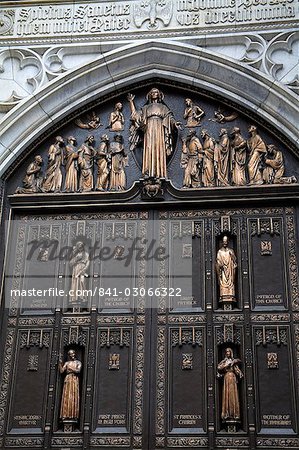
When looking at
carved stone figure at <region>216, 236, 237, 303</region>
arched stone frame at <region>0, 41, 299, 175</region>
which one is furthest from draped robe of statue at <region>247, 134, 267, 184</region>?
carved stone figure at <region>216, 236, 237, 303</region>

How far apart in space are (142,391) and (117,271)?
168cm

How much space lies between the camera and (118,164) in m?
10.0

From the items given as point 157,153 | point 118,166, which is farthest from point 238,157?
point 118,166

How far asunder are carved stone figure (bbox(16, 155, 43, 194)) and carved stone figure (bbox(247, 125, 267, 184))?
3.06 m

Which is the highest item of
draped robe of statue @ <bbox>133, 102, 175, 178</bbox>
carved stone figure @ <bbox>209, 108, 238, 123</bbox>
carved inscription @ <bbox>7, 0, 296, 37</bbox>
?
carved inscription @ <bbox>7, 0, 296, 37</bbox>

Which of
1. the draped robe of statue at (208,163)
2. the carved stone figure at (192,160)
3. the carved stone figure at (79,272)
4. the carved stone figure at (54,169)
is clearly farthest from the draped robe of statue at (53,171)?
the draped robe of statue at (208,163)

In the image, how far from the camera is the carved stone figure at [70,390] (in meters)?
8.68

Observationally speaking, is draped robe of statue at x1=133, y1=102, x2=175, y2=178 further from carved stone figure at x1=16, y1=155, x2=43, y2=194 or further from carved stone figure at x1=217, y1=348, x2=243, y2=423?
carved stone figure at x1=217, y1=348, x2=243, y2=423

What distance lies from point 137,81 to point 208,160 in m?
1.72

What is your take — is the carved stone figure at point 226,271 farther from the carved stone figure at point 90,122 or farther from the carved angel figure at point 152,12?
the carved angel figure at point 152,12

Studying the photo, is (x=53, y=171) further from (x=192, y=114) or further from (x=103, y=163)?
(x=192, y=114)

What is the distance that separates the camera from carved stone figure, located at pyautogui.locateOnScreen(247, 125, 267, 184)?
964cm

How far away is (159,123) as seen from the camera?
9984 millimetres

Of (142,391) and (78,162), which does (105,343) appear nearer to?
(142,391)
